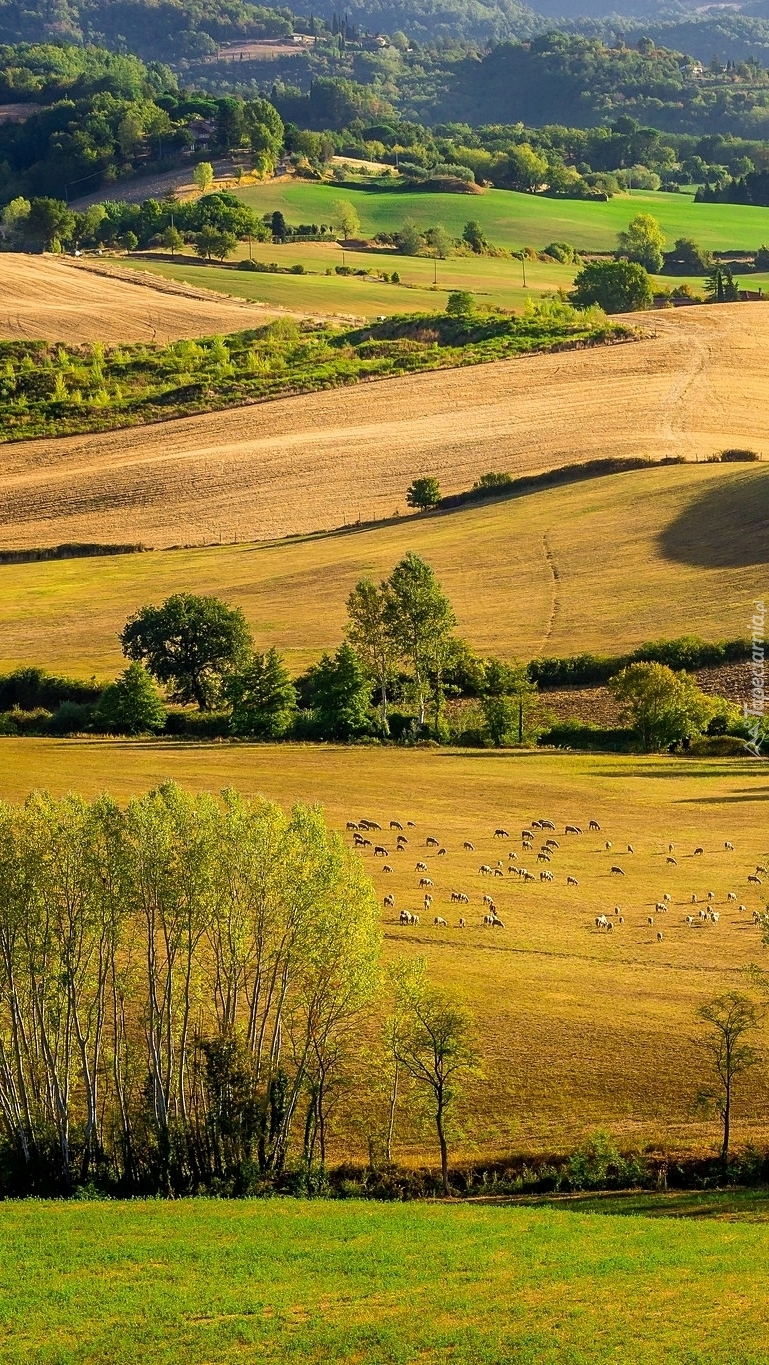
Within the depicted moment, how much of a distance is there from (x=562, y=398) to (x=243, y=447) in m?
31.1

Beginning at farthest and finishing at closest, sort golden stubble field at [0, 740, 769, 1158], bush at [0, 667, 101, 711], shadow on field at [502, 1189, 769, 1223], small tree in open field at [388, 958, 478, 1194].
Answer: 1. bush at [0, 667, 101, 711]
2. golden stubble field at [0, 740, 769, 1158]
3. small tree in open field at [388, 958, 478, 1194]
4. shadow on field at [502, 1189, 769, 1223]

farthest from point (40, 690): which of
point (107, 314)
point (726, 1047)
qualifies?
point (107, 314)

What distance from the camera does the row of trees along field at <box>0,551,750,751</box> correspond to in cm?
8388

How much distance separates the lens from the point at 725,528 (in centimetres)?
11438

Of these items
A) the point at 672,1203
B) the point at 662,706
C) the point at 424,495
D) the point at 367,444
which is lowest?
the point at 672,1203

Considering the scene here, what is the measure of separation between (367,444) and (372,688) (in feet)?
201

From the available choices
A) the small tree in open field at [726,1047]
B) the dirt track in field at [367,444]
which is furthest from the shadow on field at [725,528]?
the small tree in open field at [726,1047]

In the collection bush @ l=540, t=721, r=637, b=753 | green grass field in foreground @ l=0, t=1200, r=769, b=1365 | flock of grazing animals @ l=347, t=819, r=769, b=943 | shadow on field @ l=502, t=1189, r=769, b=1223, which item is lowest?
shadow on field @ l=502, t=1189, r=769, b=1223

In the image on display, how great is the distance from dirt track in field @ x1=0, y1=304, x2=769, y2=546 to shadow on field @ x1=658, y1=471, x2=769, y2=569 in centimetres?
1629

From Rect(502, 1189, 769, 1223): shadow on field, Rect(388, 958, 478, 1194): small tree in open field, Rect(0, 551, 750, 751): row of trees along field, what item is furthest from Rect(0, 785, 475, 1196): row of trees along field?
Rect(0, 551, 750, 751): row of trees along field

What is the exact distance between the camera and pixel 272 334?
182 meters

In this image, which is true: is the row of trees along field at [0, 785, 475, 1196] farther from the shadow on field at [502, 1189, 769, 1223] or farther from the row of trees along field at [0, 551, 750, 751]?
the row of trees along field at [0, 551, 750, 751]

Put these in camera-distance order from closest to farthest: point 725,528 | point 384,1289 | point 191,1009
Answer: point 384,1289, point 191,1009, point 725,528

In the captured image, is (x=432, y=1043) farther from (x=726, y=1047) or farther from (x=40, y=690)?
(x=40, y=690)
